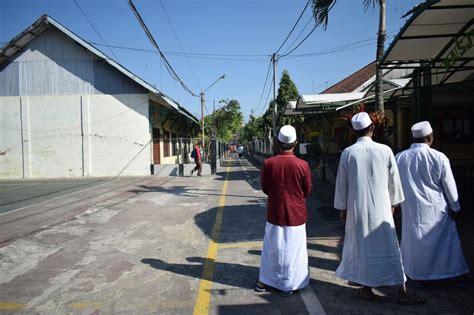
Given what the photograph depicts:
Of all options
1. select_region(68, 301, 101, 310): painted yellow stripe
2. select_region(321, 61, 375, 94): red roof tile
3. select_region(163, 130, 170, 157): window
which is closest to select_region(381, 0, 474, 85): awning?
select_region(68, 301, 101, 310): painted yellow stripe

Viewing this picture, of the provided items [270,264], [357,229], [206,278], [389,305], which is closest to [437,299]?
[389,305]

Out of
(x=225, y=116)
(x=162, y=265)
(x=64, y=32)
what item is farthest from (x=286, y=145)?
(x=225, y=116)

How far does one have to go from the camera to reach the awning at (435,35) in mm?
5605

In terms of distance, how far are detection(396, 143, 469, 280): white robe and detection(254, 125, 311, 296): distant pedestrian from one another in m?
1.25

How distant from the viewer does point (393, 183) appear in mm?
3805

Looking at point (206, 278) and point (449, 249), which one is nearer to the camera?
point (449, 249)

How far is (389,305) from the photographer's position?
3654 millimetres

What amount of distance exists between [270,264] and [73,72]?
1970 cm

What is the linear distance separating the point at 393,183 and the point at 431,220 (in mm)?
792

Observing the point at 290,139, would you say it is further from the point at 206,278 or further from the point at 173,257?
the point at 173,257

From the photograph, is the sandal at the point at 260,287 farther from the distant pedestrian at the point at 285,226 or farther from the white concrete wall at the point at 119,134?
the white concrete wall at the point at 119,134

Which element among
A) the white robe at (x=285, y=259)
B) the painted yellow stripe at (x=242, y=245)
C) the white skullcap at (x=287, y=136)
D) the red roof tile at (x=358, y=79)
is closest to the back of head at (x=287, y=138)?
the white skullcap at (x=287, y=136)

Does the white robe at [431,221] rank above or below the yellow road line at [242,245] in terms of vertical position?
above

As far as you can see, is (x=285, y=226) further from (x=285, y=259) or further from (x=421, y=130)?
(x=421, y=130)
